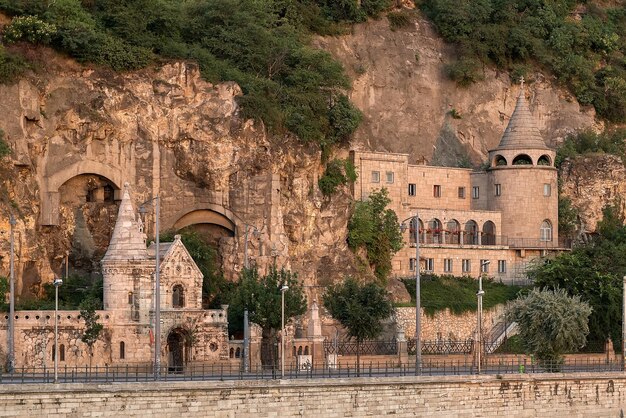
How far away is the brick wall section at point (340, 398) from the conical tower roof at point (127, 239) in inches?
677

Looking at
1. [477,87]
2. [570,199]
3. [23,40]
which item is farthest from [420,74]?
[23,40]

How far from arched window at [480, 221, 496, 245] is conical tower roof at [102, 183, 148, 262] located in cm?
3502

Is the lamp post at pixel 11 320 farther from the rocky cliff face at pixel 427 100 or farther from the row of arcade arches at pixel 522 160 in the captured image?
the row of arcade arches at pixel 522 160

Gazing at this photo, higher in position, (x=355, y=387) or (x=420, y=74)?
(x=420, y=74)

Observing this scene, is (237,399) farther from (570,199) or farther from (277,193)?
(570,199)

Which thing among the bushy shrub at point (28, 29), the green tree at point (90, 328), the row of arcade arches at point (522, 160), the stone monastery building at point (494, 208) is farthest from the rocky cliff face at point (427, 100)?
the green tree at point (90, 328)

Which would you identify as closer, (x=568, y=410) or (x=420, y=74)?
(x=568, y=410)

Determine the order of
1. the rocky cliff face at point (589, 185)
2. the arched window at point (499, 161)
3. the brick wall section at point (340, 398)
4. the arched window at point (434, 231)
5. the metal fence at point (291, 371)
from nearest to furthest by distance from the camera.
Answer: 1. the brick wall section at point (340, 398)
2. the metal fence at point (291, 371)
3. the arched window at point (434, 231)
4. the arched window at point (499, 161)
5. the rocky cliff face at point (589, 185)

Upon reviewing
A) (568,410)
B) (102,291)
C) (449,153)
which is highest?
(449,153)

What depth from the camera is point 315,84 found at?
11194cm

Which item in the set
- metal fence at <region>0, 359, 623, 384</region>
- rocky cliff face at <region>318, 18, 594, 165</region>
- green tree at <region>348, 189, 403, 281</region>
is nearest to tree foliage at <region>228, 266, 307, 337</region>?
metal fence at <region>0, 359, 623, 384</region>

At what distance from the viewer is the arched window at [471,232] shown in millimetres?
120500

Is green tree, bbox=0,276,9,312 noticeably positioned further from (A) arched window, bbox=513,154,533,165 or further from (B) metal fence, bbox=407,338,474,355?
(A) arched window, bbox=513,154,533,165

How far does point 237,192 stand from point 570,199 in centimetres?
3107
